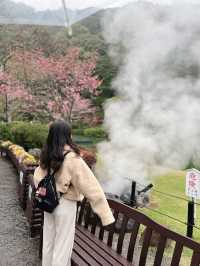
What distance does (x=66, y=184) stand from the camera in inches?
97.1

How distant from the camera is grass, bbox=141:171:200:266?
18.5 feet

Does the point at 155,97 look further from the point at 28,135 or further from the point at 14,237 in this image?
the point at 14,237

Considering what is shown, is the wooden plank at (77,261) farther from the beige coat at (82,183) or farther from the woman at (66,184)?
the beige coat at (82,183)

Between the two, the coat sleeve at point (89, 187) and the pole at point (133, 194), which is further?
the pole at point (133, 194)

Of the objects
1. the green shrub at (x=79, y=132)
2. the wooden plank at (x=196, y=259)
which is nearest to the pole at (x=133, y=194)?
the wooden plank at (x=196, y=259)

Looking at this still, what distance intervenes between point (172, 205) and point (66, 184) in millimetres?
5045

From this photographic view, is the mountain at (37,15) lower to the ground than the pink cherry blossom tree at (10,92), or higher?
higher

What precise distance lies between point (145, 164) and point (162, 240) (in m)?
5.62

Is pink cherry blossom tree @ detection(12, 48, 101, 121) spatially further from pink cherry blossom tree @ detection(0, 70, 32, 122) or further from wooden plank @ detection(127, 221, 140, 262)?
wooden plank @ detection(127, 221, 140, 262)

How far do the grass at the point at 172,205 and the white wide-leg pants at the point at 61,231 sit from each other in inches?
92.1

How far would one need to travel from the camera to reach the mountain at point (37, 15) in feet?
14.5

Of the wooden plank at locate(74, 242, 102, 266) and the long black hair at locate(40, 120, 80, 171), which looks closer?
the long black hair at locate(40, 120, 80, 171)

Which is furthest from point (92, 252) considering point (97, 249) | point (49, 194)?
point (49, 194)

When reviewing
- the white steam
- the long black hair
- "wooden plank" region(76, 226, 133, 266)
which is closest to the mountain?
the long black hair
